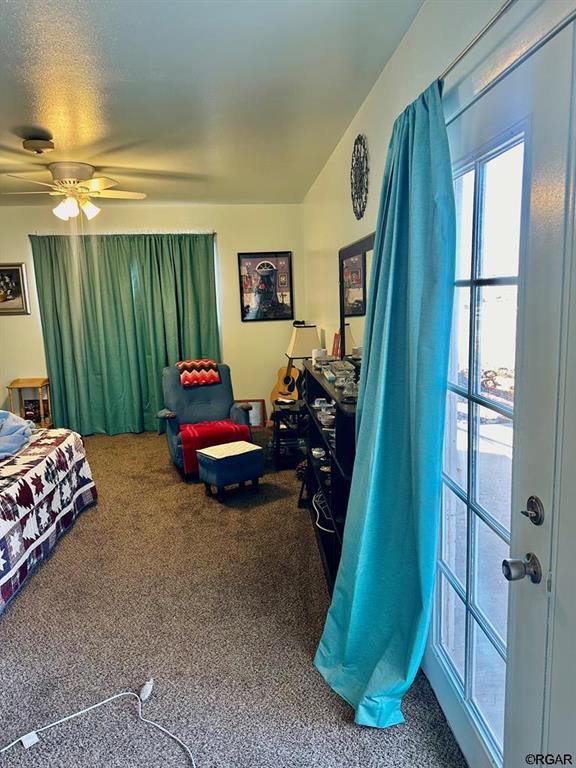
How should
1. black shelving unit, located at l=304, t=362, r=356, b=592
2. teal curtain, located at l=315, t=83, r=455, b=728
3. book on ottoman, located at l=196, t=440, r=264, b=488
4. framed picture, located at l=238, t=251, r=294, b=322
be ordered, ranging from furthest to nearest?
framed picture, located at l=238, t=251, r=294, b=322, book on ottoman, located at l=196, t=440, r=264, b=488, black shelving unit, located at l=304, t=362, r=356, b=592, teal curtain, located at l=315, t=83, r=455, b=728

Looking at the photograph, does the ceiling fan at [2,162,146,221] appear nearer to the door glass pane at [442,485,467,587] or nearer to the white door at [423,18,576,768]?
the white door at [423,18,576,768]

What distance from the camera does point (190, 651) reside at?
84.0 inches

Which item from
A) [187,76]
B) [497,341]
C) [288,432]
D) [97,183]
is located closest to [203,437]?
[288,432]

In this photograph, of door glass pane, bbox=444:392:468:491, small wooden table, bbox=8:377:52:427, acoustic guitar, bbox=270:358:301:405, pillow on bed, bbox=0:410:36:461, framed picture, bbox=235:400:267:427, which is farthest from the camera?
framed picture, bbox=235:400:267:427

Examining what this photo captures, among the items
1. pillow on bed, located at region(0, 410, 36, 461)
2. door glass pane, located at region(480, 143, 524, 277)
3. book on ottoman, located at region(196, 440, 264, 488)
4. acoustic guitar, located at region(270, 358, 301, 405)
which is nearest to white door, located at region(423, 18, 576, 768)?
door glass pane, located at region(480, 143, 524, 277)

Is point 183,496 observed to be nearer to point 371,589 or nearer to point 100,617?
point 100,617

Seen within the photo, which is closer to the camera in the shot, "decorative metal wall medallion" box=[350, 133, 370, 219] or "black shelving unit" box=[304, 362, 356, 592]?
"black shelving unit" box=[304, 362, 356, 592]

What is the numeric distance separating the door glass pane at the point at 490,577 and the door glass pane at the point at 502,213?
728mm

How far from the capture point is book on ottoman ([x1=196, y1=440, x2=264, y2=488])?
11.8 feet

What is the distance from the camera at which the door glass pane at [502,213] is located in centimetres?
119

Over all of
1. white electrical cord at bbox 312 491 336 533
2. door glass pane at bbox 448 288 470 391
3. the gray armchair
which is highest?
door glass pane at bbox 448 288 470 391

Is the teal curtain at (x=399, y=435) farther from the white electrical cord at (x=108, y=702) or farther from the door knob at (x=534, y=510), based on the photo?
the white electrical cord at (x=108, y=702)

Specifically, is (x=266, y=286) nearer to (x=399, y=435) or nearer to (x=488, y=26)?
(x=399, y=435)

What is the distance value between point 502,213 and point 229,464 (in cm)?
274
